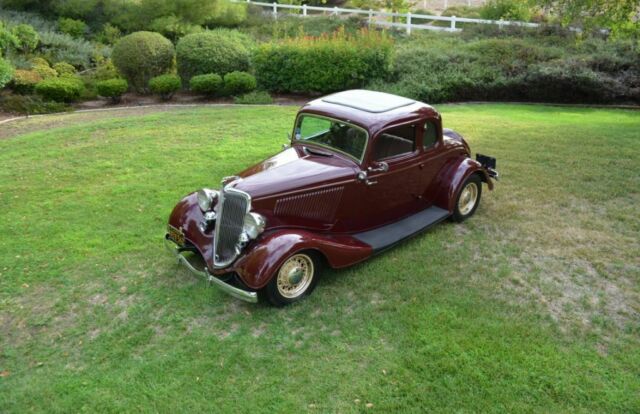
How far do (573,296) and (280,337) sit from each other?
10.3 feet

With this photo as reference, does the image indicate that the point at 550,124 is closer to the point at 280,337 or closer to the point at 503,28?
the point at 503,28

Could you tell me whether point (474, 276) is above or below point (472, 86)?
below

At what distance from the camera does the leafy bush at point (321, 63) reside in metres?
14.6

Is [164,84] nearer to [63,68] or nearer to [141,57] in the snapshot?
[141,57]

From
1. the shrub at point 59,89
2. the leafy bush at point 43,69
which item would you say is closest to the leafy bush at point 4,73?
the shrub at point 59,89

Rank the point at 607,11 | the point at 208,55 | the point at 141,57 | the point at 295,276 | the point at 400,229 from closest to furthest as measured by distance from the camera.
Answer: the point at 295,276
the point at 400,229
the point at 607,11
the point at 141,57
the point at 208,55

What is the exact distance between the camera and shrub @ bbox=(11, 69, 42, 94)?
13.7 meters

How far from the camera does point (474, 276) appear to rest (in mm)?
5867

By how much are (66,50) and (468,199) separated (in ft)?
50.8

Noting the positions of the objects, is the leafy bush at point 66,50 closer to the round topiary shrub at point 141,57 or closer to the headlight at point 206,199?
the round topiary shrub at point 141,57

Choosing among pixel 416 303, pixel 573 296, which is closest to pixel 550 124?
pixel 573 296

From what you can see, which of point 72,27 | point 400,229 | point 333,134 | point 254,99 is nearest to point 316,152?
point 333,134

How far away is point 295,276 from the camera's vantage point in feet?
17.4

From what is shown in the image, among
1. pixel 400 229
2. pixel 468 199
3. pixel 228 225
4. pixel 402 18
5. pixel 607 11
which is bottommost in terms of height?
pixel 400 229
